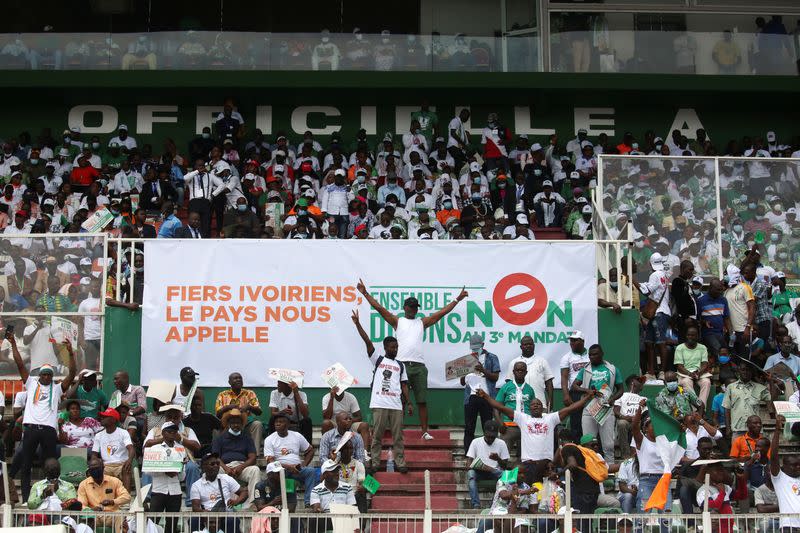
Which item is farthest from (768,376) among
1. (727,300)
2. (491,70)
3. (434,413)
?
(491,70)

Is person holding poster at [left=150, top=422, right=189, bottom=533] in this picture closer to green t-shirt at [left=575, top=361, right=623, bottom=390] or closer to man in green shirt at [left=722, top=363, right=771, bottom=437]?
green t-shirt at [left=575, top=361, right=623, bottom=390]

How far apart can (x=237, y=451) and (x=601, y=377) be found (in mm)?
4759

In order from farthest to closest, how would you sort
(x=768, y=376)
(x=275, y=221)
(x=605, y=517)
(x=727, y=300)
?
(x=275, y=221)
(x=727, y=300)
(x=768, y=376)
(x=605, y=517)

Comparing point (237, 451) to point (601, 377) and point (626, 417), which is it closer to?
point (626, 417)

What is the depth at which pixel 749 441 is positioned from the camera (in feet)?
58.9

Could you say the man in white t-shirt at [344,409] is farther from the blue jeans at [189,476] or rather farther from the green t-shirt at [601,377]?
the green t-shirt at [601,377]

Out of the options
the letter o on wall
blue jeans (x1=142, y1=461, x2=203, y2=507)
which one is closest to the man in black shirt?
blue jeans (x1=142, y1=461, x2=203, y2=507)

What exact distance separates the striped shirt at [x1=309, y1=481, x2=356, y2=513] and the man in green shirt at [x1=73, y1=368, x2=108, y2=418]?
12.8 feet

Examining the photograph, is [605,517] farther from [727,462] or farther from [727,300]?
[727,300]

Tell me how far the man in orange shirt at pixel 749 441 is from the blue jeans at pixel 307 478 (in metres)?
5.05

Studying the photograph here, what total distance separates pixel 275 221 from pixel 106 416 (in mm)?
7019

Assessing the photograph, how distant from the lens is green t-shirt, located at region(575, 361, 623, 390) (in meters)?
18.9

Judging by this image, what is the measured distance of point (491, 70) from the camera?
27.5m

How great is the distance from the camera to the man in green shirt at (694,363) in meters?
19.5
